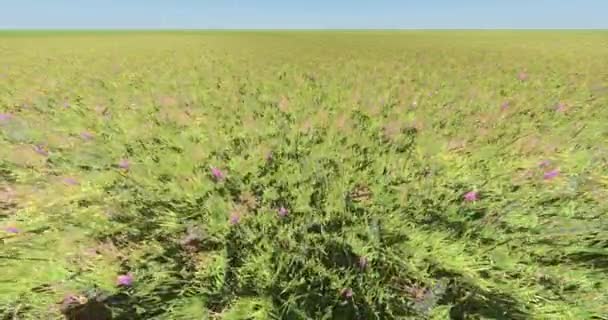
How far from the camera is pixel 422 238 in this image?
1.93 meters

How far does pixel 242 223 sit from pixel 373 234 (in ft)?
2.41

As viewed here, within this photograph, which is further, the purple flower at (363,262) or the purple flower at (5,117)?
the purple flower at (5,117)

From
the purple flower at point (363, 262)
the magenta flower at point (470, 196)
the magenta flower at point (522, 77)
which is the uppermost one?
the magenta flower at point (522, 77)

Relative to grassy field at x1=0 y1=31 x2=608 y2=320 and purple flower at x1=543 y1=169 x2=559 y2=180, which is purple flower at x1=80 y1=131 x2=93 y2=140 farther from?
purple flower at x1=543 y1=169 x2=559 y2=180

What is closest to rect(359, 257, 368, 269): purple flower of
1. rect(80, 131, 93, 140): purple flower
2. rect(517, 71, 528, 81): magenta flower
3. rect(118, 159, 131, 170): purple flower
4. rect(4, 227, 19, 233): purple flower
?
rect(118, 159, 131, 170): purple flower

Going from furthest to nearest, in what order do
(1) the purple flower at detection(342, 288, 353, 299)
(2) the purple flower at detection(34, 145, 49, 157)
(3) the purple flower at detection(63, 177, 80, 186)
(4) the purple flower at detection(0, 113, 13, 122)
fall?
(4) the purple flower at detection(0, 113, 13, 122)
(2) the purple flower at detection(34, 145, 49, 157)
(3) the purple flower at detection(63, 177, 80, 186)
(1) the purple flower at detection(342, 288, 353, 299)

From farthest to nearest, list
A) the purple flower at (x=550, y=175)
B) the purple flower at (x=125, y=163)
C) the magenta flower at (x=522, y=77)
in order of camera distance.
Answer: the magenta flower at (x=522, y=77) → the purple flower at (x=125, y=163) → the purple flower at (x=550, y=175)

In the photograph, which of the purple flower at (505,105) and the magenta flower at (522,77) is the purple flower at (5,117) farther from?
the magenta flower at (522,77)

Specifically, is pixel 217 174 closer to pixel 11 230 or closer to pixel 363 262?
pixel 363 262

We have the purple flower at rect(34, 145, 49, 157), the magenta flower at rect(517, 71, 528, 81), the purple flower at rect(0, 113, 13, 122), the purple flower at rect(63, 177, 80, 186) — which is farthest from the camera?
the magenta flower at rect(517, 71, 528, 81)

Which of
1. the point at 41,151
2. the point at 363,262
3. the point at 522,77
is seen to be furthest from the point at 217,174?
the point at 522,77

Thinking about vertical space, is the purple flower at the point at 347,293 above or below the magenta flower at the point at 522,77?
below

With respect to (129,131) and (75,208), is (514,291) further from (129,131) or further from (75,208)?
(129,131)

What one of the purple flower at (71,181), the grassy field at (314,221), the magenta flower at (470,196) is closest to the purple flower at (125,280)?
the grassy field at (314,221)
